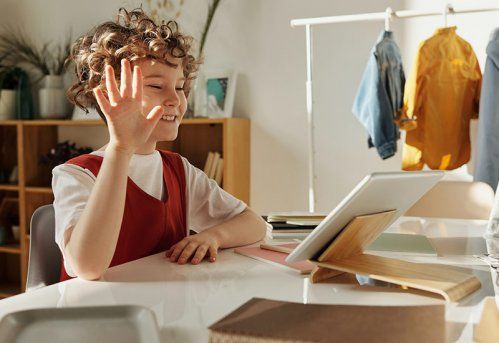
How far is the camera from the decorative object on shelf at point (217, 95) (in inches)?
139

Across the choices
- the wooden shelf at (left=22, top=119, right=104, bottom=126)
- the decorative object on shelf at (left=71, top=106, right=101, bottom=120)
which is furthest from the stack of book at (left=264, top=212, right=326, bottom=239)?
the decorative object on shelf at (left=71, top=106, right=101, bottom=120)

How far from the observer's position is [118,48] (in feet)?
5.09

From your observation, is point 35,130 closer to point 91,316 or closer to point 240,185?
point 240,185

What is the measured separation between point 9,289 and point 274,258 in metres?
3.38

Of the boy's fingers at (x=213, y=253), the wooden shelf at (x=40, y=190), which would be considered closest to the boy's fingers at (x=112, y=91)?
the boy's fingers at (x=213, y=253)

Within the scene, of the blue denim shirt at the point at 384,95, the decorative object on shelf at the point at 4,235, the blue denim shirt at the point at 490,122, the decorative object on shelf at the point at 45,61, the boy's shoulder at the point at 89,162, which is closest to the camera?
the boy's shoulder at the point at 89,162

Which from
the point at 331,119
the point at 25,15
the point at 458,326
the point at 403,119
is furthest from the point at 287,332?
the point at 25,15

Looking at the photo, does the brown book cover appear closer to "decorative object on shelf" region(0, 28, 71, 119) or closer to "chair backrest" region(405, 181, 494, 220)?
"chair backrest" region(405, 181, 494, 220)

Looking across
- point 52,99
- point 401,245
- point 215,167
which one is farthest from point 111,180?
point 52,99

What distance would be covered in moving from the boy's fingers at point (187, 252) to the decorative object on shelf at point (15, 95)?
10.2 feet

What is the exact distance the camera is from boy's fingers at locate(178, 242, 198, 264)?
1.22 m

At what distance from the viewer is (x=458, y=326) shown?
2.71 ft

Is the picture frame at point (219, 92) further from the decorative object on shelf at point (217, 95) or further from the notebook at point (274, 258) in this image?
the notebook at point (274, 258)

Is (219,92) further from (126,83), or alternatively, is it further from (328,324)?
(328,324)
